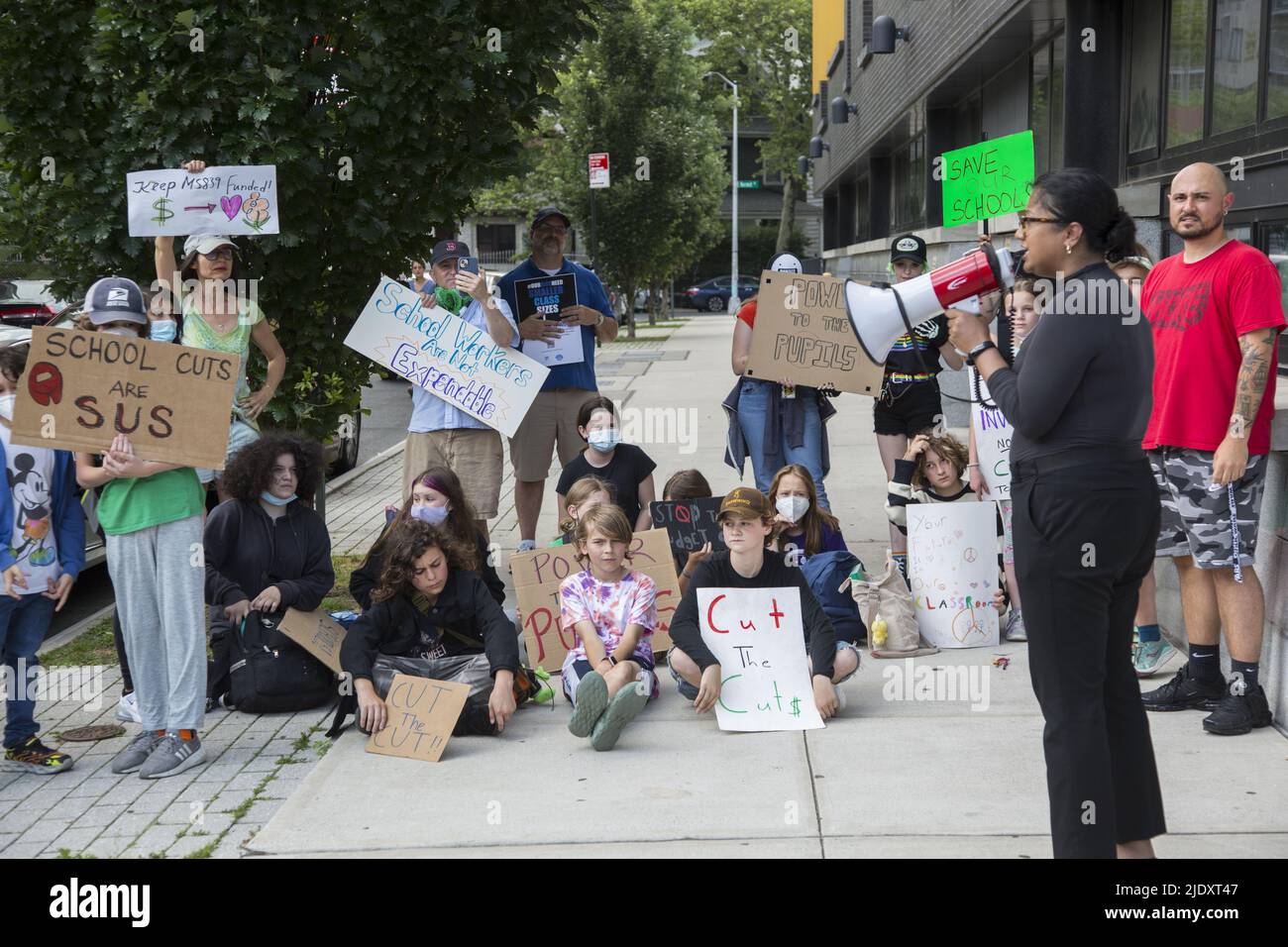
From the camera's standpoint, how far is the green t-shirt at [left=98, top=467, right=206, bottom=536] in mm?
5242

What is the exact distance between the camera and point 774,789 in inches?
190

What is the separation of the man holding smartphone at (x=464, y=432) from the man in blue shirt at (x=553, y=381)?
0.23m

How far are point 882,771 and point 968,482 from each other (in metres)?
2.38

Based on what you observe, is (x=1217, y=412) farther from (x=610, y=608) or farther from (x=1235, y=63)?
(x=1235, y=63)

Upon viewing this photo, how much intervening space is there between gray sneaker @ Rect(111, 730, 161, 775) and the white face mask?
2.96 meters

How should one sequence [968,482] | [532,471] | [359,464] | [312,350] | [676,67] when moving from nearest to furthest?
[968,482] → [312,350] → [532,471] → [359,464] → [676,67]

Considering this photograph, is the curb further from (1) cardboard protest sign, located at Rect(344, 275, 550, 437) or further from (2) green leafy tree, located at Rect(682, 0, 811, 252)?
(2) green leafy tree, located at Rect(682, 0, 811, 252)

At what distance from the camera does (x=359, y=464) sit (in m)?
14.5

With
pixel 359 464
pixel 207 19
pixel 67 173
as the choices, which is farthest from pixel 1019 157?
pixel 359 464

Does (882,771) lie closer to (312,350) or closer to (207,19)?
(312,350)

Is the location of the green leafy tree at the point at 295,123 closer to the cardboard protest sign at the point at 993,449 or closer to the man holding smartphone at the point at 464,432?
the man holding smartphone at the point at 464,432

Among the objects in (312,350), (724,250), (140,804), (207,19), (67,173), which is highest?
(724,250)

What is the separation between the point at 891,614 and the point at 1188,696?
150 cm

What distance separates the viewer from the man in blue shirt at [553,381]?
25.9 feet
